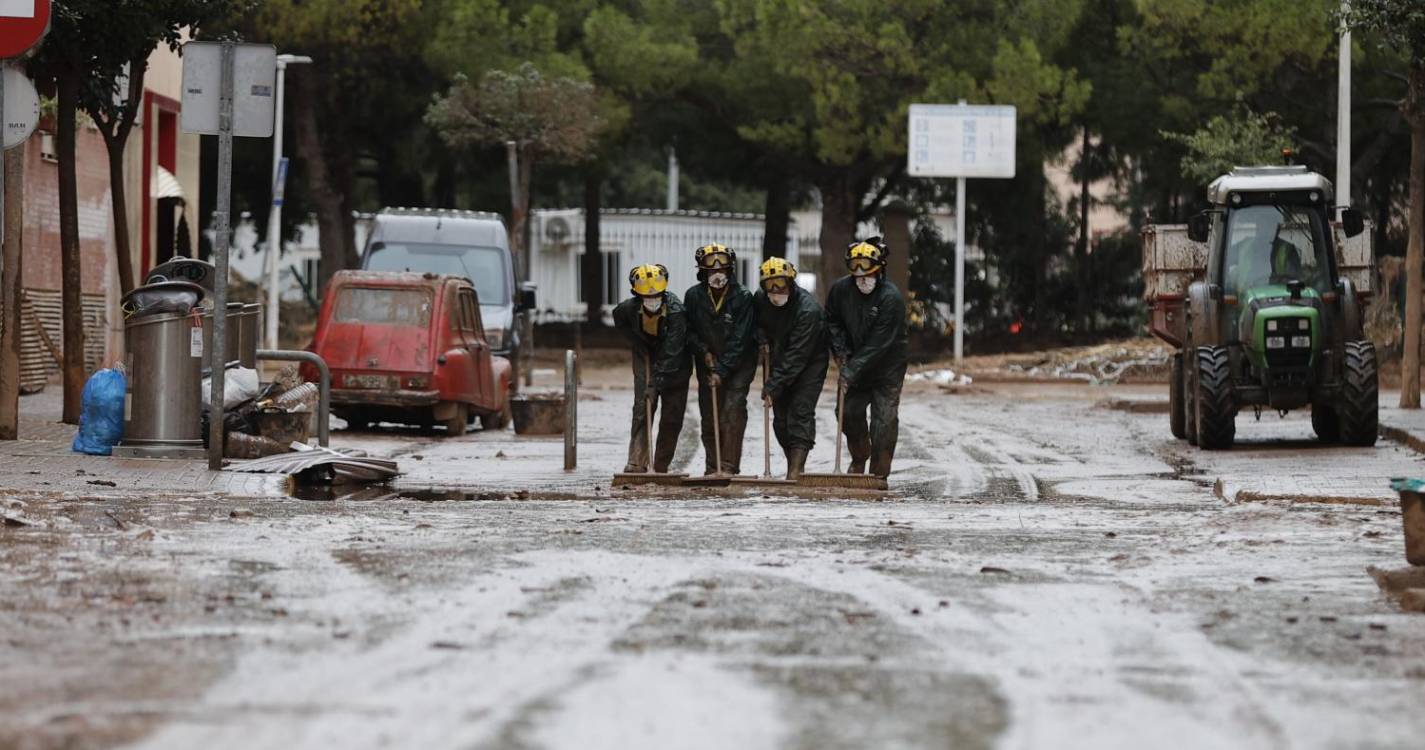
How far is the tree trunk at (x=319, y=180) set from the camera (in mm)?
46969

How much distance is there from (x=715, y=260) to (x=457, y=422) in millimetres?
7852

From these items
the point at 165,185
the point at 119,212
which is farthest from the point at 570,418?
the point at 165,185

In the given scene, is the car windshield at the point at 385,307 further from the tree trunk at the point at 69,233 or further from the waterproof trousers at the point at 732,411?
the waterproof trousers at the point at 732,411

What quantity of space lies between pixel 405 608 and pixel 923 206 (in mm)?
46135

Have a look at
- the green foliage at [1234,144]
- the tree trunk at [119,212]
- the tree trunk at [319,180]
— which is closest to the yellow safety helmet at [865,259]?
the tree trunk at [119,212]

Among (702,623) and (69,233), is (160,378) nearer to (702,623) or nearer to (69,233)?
(69,233)

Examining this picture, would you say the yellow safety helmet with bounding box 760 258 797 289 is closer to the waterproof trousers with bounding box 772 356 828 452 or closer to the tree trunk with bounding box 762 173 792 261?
the waterproof trousers with bounding box 772 356 828 452

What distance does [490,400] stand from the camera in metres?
25.0

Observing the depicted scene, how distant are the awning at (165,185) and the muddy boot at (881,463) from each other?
2415 cm

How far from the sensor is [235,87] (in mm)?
15672

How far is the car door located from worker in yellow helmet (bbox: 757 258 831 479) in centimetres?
783

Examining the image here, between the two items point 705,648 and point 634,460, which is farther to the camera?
point 634,460

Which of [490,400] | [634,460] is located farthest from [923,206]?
[634,460]

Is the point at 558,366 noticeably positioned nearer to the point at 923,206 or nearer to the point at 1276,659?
the point at 923,206
